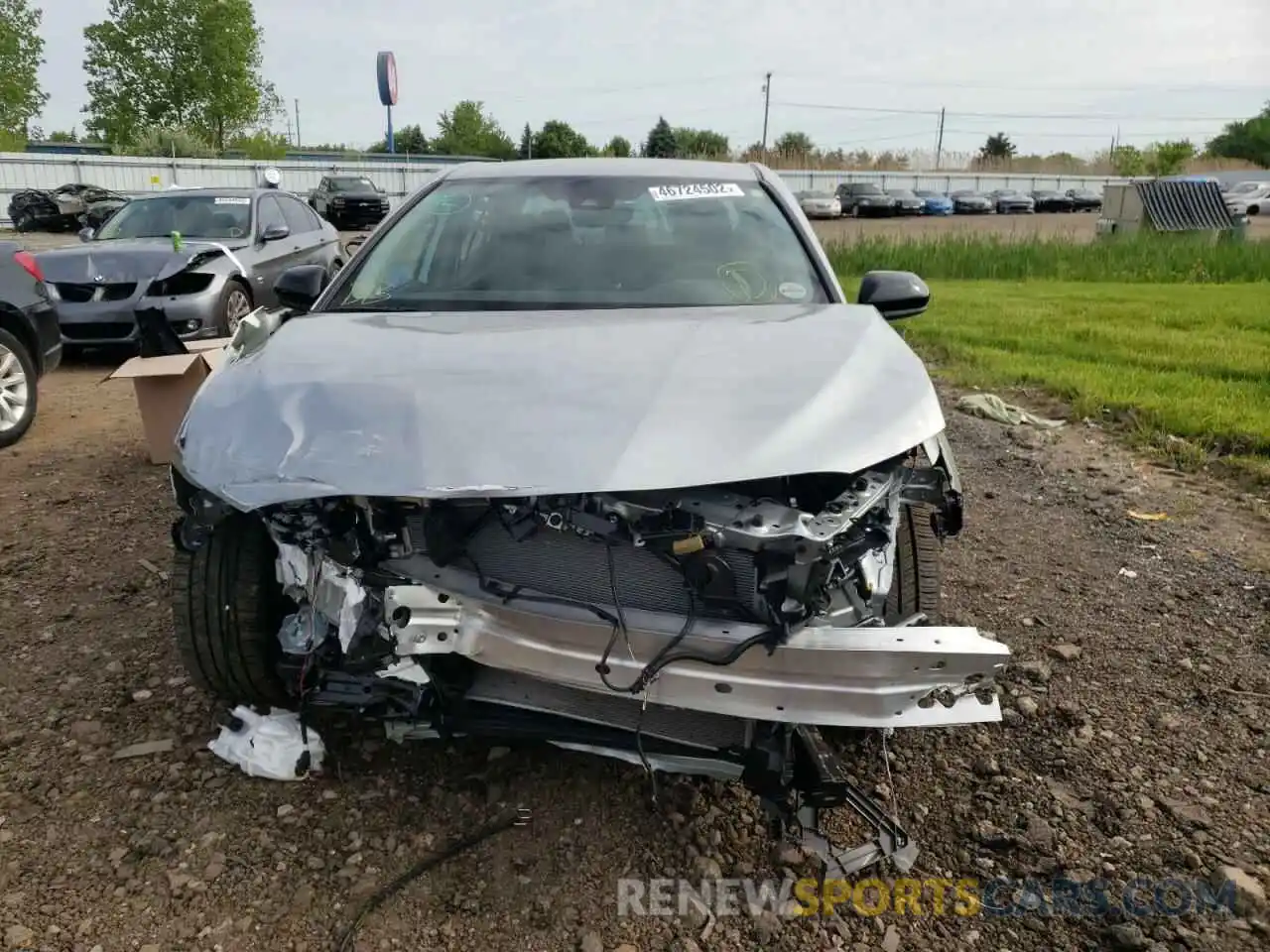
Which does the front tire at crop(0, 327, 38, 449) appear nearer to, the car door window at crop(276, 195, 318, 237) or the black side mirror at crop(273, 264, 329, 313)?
the black side mirror at crop(273, 264, 329, 313)

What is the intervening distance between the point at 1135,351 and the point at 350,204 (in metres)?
21.3

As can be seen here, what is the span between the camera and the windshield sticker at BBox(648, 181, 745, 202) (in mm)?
3672

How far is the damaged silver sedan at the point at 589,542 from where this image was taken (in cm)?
201

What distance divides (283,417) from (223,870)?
43.7 inches

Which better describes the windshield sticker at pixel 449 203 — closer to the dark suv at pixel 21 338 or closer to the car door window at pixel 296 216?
the dark suv at pixel 21 338

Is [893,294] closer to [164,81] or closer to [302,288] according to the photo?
[302,288]

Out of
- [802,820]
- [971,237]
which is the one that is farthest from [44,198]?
[802,820]

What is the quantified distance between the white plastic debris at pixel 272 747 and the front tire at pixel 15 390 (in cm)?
405

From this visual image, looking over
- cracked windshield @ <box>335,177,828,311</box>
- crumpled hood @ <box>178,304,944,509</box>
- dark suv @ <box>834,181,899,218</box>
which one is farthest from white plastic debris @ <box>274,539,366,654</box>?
dark suv @ <box>834,181,899,218</box>

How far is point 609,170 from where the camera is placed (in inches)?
153

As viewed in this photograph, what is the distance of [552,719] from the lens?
229 cm

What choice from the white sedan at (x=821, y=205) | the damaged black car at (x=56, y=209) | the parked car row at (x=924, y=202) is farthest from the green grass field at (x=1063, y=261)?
the white sedan at (x=821, y=205)

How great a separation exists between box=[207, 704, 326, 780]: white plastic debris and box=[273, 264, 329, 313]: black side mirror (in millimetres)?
1501

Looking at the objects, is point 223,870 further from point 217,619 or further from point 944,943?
point 944,943
